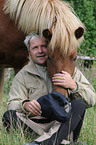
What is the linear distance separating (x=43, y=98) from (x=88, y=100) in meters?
0.41

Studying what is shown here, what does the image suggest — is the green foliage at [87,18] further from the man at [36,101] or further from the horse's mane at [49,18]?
the man at [36,101]

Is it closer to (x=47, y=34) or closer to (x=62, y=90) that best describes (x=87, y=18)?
(x=47, y=34)

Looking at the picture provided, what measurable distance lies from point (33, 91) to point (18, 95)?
5.5 inches

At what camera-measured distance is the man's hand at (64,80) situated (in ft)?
6.57

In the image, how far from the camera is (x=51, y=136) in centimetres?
192

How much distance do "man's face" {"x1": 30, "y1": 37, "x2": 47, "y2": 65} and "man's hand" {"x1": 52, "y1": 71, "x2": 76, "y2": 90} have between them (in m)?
0.27

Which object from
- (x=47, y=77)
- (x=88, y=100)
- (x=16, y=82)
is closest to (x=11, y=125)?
(x=16, y=82)

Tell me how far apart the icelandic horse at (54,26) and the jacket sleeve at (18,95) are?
280mm

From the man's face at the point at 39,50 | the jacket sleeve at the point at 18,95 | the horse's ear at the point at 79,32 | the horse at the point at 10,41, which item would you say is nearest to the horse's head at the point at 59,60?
the horse's ear at the point at 79,32

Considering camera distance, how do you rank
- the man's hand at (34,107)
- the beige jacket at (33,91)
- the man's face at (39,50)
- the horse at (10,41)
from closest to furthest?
the man's hand at (34,107)
the beige jacket at (33,91)
the man's face at (39,50)
the horse at (10,41)

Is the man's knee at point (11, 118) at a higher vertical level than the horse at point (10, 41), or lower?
lower

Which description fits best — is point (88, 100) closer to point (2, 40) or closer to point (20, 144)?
point (20, 144)

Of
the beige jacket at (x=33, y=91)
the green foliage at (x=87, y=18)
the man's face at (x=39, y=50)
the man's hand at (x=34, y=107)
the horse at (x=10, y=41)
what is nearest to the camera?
the man's hand at (x=34, y=107)

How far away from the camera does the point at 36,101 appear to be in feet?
6.45
